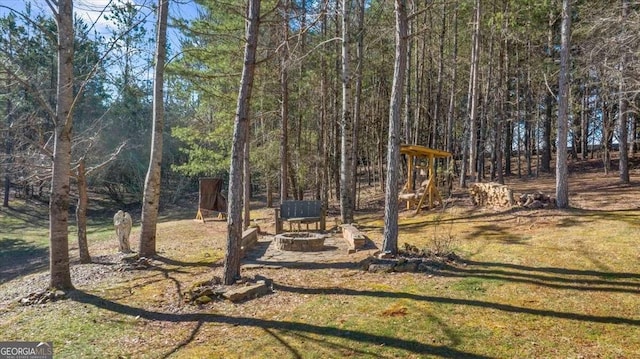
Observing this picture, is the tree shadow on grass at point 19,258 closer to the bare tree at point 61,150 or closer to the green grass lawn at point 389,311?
the bare tree at point 61,150

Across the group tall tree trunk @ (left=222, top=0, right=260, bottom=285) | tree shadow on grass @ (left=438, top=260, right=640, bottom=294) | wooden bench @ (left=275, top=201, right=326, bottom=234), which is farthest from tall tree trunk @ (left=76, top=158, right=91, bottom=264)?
tree shadow on grass @ (left=438, top=260, right=640, bottom=294)

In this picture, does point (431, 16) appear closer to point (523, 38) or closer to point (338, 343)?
point (523, 38)

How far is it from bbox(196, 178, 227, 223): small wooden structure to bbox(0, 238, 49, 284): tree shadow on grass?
4.93 m

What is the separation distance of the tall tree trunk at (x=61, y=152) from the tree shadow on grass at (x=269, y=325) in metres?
0.50

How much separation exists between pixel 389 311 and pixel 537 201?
666 cm

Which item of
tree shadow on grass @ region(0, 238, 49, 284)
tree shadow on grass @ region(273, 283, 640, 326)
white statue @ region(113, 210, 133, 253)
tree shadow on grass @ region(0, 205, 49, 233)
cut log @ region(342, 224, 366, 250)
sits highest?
white statue @ region(113, 210, 133, 253)

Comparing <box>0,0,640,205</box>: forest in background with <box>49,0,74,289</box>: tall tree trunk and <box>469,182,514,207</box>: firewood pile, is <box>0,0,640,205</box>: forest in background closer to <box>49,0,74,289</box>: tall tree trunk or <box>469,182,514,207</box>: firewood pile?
<box>49,0,74,289</box>: tall tree trunk

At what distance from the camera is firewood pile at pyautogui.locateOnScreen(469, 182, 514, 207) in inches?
391

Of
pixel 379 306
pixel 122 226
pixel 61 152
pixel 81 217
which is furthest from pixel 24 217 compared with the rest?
pixel 379 306

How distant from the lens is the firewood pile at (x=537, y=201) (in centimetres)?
926

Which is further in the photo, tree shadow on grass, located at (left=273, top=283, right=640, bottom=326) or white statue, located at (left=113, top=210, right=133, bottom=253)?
white statue, located at (left=113, top=210, right=133, bottom=253)

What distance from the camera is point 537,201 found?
9.41 metres

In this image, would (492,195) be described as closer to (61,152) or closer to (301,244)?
(301,244)

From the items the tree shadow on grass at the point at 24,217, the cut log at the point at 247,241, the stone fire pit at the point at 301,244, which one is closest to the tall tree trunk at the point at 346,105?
the stone fire pit at the point at 301,244
